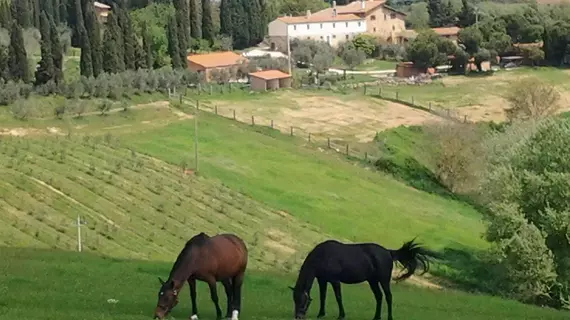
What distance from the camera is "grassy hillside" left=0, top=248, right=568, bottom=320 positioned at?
18.7 meters

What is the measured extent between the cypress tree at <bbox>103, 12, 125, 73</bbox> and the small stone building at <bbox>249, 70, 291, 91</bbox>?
1597 cm

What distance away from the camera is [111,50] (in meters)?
80.9

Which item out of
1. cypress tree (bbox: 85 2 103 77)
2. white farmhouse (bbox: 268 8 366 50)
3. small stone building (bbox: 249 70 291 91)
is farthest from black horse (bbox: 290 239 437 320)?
white farmhouse (bbox: 268 8 366 50)

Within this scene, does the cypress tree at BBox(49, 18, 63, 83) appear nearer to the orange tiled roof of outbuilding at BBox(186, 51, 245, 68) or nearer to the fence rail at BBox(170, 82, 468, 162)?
the fence rail at BBox(170, 82, 468, 162)

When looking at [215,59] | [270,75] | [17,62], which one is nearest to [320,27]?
[215,59]

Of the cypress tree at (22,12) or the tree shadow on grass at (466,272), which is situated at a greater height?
the cypress tree at (22,12)

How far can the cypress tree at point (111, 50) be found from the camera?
8075 centimetres

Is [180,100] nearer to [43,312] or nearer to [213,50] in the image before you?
[213,50]

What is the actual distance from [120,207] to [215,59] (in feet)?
210

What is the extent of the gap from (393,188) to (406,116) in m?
25.1

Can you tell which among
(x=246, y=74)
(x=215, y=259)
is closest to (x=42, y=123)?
(x=246, y=74)

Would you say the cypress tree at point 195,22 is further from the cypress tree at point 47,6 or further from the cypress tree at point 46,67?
the cypress tree at point 46,67

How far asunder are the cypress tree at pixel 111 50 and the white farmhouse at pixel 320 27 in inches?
1989

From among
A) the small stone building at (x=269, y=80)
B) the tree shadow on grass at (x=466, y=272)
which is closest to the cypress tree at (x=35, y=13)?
the small stone building at (x=269, y=80)
